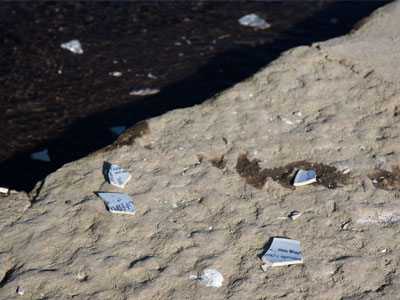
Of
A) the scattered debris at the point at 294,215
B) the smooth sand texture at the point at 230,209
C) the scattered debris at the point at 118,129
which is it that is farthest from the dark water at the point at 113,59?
the scattered debris at the point at 294,215

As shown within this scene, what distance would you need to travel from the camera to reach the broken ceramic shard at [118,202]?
256 centimetres

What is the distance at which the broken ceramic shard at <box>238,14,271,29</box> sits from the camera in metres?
5.21

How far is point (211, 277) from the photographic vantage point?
2.25 meters

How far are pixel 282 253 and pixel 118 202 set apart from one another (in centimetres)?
84

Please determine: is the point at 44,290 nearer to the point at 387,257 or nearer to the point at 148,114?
the point at 387,257

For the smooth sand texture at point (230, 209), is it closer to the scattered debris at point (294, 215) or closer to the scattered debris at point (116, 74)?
the scattered debris at point (294, 215)

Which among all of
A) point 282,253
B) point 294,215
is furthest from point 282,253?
point 294,215

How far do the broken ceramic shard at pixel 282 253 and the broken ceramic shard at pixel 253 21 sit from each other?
325cm

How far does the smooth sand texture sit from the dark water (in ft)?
2.96

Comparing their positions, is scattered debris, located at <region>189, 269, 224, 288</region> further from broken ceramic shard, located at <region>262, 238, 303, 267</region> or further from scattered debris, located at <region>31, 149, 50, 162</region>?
scattered debris, located at <region>31, 149, 50, 162</region>

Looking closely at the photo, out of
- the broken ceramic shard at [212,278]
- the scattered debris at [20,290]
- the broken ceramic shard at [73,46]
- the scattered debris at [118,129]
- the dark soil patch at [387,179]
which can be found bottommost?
the scattered debris at [118,129]

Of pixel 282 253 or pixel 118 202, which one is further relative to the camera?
pixel 118 202

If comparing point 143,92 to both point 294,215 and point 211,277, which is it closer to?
point 294,215

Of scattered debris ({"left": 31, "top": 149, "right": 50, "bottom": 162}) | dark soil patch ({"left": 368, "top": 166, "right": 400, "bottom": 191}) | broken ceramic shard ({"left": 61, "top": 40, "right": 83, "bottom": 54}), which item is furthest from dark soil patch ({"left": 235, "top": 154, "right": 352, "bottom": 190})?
broken ceramic shard ({"left": 61, "top": 40, "right": 83, "bottom": 54})
